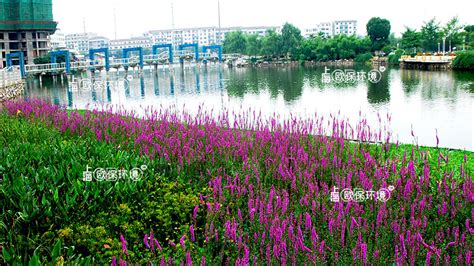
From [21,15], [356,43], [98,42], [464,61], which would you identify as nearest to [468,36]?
[464,61]

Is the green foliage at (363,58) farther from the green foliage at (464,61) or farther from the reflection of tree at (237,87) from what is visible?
the reflection of tree at (237,87)

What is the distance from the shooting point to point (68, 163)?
443 centimetres

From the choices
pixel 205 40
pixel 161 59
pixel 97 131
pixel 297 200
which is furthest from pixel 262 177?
pixel 205 40

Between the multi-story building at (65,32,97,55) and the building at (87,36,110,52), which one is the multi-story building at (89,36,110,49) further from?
the multi-story building at (65,32,97,55)

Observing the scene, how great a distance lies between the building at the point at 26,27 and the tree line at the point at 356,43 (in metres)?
23.0

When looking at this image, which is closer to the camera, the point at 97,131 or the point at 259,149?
the point at 259,149

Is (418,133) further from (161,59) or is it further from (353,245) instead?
(161,59)

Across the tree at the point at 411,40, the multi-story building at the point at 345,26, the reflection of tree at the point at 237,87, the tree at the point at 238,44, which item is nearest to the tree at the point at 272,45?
the tree at the point at 238,44

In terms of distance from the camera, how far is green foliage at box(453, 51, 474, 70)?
2712cm

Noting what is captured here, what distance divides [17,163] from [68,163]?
1.50ft

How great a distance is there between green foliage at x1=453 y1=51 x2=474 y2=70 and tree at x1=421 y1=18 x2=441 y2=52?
12388 mm

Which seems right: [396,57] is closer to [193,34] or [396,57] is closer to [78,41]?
[193,34]

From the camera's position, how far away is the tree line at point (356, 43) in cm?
3964

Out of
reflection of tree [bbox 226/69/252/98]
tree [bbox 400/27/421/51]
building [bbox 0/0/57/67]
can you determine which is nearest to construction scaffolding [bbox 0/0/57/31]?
building [bbox 0/0/57/67]
